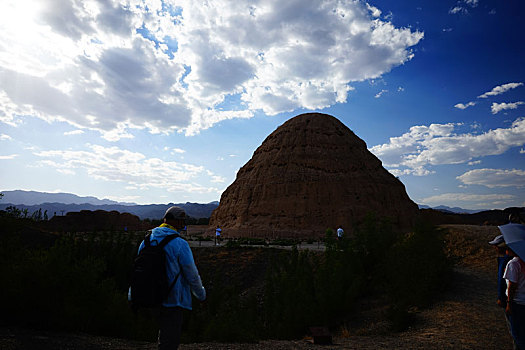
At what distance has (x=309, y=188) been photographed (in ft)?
121

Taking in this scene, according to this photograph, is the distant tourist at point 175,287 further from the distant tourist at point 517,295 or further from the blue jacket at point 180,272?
the distant tourist at point 517,295

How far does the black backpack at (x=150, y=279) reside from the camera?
3.12 m

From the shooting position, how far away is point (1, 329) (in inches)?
206

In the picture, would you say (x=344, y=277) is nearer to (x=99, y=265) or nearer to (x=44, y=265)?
(x=99, y=265)

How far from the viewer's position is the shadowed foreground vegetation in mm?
5816

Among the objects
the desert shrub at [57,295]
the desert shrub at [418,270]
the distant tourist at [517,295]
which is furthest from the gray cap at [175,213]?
the desert shrub at [418,270]

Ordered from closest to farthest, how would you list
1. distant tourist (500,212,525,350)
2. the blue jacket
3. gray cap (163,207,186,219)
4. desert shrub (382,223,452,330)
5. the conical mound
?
the blue jacket
gray cap (163,207,186,219)
distant tourist (500,212,525,350)
desert shrub (382,223,452,330)
the conical mound

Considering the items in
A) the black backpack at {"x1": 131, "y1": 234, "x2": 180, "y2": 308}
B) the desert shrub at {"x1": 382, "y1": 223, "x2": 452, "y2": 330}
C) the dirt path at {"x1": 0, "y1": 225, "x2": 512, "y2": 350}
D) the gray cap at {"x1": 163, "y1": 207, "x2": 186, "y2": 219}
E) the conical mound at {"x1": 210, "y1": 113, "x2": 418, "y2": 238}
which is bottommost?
the dirt path at {"x1": 0, "y1": 225, "x2": 512, "y2": 350}

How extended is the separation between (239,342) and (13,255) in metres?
4.89

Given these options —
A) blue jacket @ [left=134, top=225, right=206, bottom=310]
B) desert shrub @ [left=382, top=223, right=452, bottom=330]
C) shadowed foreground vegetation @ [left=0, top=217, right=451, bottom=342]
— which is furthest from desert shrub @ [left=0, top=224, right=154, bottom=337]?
desert shrub @ [left=382, top=223, right=452, bottom=330]

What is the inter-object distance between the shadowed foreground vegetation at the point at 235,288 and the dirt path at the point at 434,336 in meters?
0.49

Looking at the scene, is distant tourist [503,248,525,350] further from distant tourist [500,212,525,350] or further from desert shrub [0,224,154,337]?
desert shrub [0,224,154,337]

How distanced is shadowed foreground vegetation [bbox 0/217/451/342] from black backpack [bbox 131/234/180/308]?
546mm

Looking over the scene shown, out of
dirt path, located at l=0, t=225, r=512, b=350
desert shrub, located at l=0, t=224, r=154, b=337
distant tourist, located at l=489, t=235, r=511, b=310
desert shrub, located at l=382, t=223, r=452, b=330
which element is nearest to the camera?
distant tourist, located at l=489, t=235, r=511, b=310
